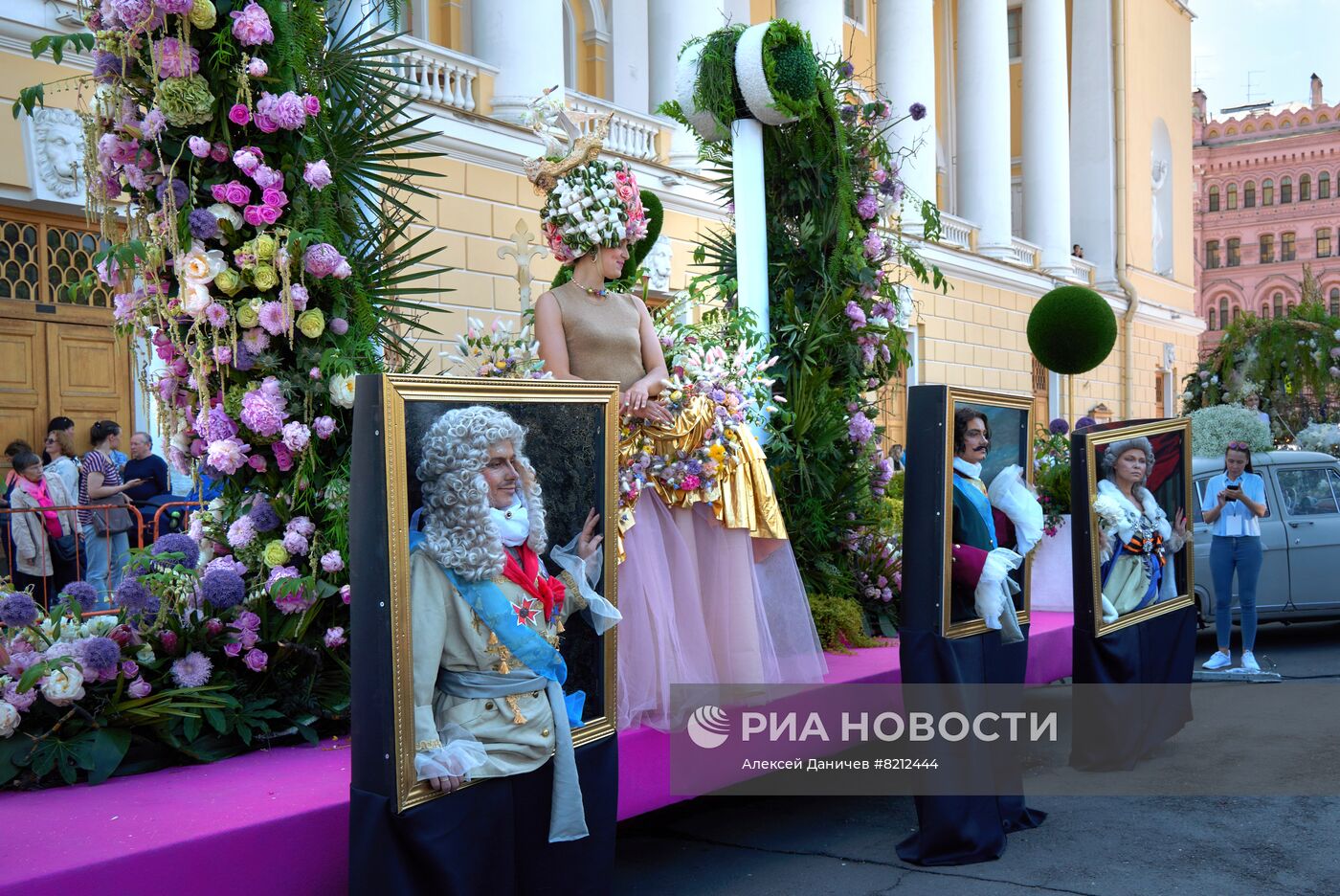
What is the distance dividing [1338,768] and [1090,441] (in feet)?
6.59

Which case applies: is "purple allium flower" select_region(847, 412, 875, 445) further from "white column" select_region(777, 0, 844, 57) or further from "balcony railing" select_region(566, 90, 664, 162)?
"white column" select_region(777, 0, 844, 57)

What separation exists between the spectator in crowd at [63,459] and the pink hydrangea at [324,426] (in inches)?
194

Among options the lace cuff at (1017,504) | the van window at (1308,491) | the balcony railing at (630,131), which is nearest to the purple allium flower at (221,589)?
the lace cuff at (1017,504)

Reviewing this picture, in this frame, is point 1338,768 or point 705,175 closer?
point 1338,768

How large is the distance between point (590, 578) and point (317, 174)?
5.32 ft

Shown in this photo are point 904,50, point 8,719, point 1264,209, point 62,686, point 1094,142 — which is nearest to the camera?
point 8,719

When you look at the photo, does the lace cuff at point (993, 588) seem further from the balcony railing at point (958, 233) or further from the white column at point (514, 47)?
the balcony railing at point (958, 233)

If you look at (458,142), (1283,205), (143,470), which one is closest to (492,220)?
(458,142)

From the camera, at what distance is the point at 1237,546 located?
859 centimetres

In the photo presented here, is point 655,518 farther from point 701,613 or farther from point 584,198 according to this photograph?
point 584,198

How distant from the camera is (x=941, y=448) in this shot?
4512 mm

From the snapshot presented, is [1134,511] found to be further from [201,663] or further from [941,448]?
[201,663]

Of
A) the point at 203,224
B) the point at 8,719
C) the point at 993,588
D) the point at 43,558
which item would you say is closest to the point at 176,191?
the point at 203,224

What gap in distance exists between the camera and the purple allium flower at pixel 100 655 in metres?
3.60
